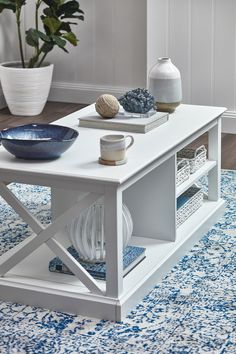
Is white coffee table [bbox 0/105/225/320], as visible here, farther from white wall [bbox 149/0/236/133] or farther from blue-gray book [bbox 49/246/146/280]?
white wall [bbox 149/0/236/133]

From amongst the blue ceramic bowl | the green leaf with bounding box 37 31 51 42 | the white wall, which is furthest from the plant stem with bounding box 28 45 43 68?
the blue ceramic bowl

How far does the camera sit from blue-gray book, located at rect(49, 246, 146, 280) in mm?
2918

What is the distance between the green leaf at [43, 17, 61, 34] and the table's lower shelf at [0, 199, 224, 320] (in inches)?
93.7

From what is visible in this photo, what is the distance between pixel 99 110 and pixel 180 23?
82.4 inches

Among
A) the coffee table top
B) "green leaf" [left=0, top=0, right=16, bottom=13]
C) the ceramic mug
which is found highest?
"green leaf" [left=0, top=0, right=16, bottom=13]

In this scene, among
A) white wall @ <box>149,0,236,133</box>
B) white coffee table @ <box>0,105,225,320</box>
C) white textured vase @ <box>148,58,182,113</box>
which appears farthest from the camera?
white wall @ <box>149,0,236,133</box>

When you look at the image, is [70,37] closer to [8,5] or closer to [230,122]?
[8,5]

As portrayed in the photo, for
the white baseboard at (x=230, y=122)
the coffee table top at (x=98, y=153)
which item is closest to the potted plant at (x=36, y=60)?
the white baseboard at (x=230, y=122)

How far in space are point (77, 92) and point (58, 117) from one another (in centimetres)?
47

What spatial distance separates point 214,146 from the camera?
12.3 feet

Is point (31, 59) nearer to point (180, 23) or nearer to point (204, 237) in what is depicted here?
point (180, 23)

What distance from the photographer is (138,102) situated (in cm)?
333

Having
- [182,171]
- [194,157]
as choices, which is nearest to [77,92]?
[194,157]

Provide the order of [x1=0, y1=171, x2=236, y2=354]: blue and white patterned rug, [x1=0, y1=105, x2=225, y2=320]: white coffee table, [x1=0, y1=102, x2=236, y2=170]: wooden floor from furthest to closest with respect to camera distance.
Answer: [x1=0, y1=102, x2=236, y2=170]: wooden floor < [x1=0, y1=105, x2=225, y2=320]: white coffee table < [x1=0, y1=171, x2=236, y2=354]: blue and white patterned rug
